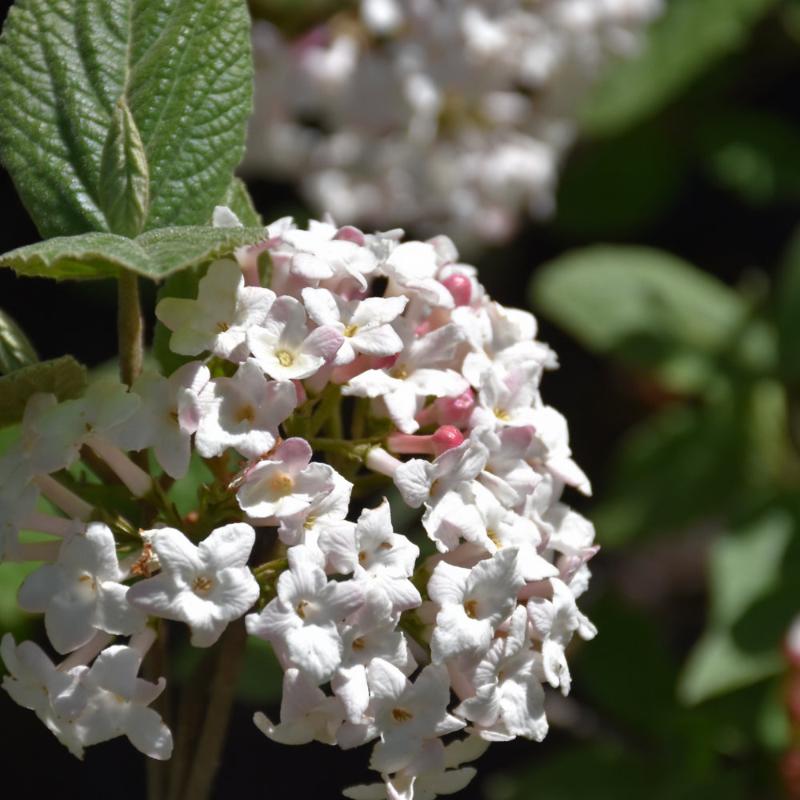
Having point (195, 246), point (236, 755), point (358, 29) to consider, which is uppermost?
point (195, 246)

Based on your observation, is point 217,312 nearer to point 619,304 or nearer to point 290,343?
point 290,343

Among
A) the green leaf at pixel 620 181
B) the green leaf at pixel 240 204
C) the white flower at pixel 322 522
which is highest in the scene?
the green leaf at pixel 240 204

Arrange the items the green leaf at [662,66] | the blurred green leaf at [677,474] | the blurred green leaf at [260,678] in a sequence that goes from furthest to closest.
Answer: the green leaf at [662,66] → the blurred green leaf at [677,474] → the blurred green leaf at [260,678]

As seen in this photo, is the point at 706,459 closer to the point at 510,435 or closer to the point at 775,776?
the point at 775,776

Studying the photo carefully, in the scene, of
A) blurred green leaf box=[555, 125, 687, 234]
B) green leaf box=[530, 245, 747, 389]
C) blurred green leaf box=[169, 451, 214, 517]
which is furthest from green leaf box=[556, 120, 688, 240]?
blurred green leaf box=[169, 451, 214, 517]

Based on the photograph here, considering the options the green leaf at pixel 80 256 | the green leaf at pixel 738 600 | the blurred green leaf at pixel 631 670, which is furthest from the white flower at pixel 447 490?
the blurred green leaf at pixel 631 670

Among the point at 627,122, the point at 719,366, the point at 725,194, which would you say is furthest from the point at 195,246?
the point at 725,194

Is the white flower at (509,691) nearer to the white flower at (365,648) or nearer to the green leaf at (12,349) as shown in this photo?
the white flower at (365,648)
